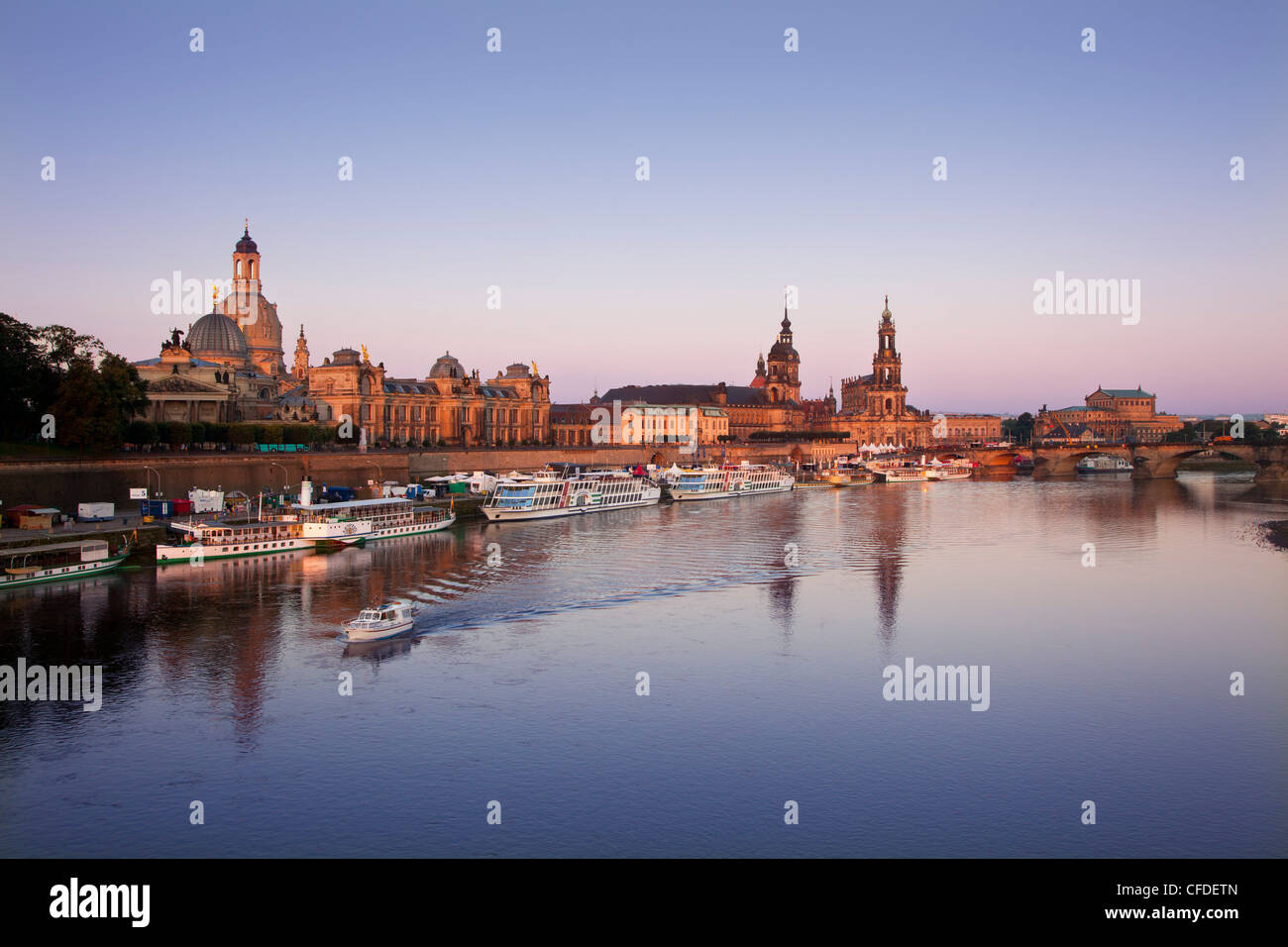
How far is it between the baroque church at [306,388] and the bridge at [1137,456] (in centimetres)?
5981

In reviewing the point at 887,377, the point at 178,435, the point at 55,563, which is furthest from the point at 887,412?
the point at 55,563

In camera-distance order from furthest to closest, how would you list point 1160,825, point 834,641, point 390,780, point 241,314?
point 241,314 → point 834,641 → point 390,780 → point 1160,825

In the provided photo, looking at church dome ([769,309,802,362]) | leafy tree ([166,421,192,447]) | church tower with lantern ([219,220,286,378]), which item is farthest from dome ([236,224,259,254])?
church dome ([769,309,802,362])

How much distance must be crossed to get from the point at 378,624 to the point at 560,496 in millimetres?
39098

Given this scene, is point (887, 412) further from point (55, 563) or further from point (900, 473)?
point (55, 563)

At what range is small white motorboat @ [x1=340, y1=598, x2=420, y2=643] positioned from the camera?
95.1 feet

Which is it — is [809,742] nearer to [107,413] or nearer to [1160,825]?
[1160,825]

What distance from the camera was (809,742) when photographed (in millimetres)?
21359

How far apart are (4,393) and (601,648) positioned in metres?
38.1

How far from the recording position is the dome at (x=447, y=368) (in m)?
106

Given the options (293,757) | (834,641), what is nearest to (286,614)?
(293,757)

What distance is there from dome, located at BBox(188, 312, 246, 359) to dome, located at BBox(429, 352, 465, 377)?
19.5 metres

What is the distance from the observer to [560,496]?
224ft

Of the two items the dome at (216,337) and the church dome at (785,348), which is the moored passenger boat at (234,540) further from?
Result: the church dome at (785,348)
